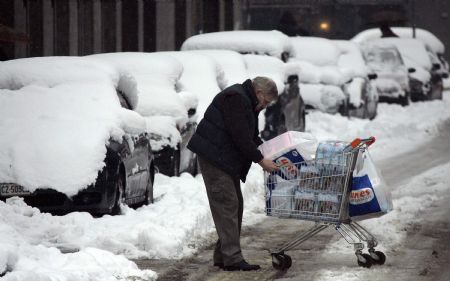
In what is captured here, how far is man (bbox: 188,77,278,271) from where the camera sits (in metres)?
10.4

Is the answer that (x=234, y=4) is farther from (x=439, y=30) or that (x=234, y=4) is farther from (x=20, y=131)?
(x=20, y=131)

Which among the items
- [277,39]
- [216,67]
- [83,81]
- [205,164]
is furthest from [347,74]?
[205,164]

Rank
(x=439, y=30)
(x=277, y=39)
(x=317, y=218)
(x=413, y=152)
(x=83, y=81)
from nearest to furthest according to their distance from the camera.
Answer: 1. (x=317, y=218)
2. (x=83, y=81)
3. (x=413, y=152)
4. (x=277, y=39)
5. (x=439, y=30)

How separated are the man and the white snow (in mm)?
777

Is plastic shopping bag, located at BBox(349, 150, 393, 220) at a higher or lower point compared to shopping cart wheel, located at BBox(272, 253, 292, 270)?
higher

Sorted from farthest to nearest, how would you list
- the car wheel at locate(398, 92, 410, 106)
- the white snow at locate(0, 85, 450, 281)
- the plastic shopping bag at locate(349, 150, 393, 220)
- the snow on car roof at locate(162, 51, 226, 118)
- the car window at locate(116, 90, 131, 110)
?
the car wheel at locate(398, 92, 410, 106) < the snow on car roof at locate(162, 51, 226, 118) < the car window at locate(116, 90, 131, 110) < the plastic shopping bag at locate(349, 150, 393, 220) < the white snow at locate(0, 85, 450, 281)

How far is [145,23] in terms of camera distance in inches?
1597

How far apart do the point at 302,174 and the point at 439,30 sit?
68.2 m

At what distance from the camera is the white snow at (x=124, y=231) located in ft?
31.4

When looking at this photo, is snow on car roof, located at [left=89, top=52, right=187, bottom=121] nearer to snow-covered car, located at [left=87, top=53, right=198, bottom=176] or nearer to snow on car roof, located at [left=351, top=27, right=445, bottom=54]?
snow-covered car, located at [left=87, top=53, right=198, bottom=176]

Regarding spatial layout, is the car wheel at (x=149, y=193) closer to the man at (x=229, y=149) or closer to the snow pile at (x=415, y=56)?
the man at (x=229, y=149)

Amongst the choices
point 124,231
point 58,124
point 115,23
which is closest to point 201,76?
point 58,124

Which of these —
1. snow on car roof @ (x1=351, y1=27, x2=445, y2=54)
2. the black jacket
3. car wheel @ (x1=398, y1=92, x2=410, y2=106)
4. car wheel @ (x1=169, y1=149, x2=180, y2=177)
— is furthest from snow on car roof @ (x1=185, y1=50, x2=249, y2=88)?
snow on car roof @ (x1=351, y1=27, x2=445, y2=54)

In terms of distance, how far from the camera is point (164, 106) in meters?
17.1
